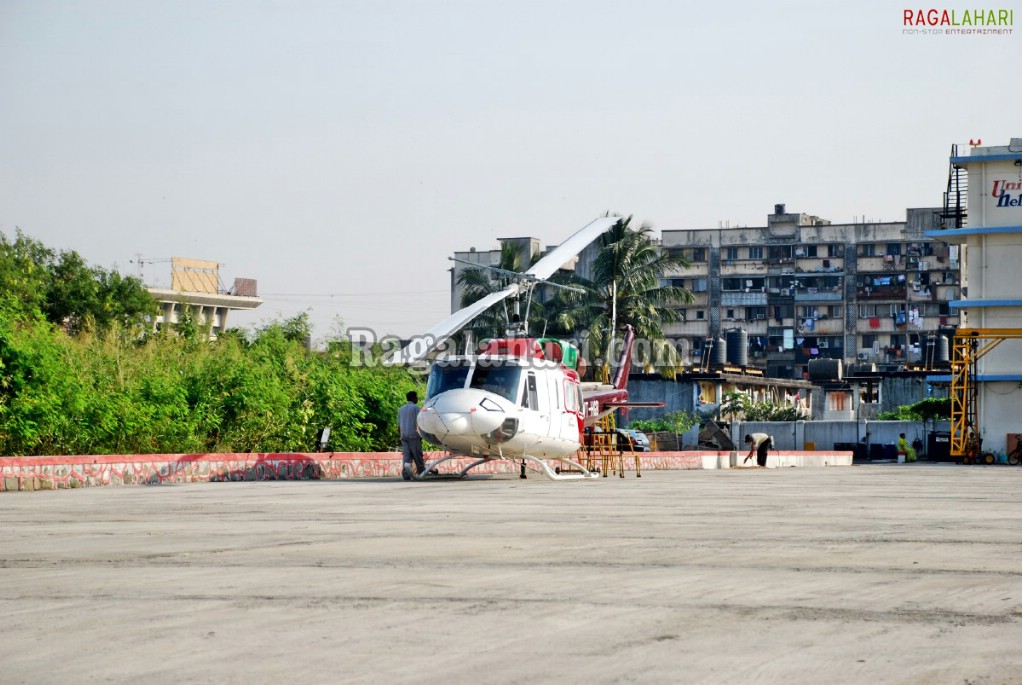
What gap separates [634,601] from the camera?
7055 millimetres

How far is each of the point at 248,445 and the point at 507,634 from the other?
919 inches

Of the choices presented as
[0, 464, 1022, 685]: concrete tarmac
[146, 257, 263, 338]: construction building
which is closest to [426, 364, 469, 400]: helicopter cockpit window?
[0, 464, 1022, 685]: concrete tarmac

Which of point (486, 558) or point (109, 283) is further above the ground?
point (109, 283)

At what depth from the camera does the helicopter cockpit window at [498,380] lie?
75.5 feet

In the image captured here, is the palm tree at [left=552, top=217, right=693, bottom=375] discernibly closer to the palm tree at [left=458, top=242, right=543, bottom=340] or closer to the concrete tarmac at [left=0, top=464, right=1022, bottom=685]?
the palm tree at [left=458, top=242, right=543, bottom=340]

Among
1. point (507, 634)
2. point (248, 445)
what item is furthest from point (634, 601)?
point (248, 445)

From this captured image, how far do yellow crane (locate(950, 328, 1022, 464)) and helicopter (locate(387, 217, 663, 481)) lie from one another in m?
28.2

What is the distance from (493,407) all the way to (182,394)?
718 cm

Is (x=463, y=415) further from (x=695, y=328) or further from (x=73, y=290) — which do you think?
(x=695, y=328)

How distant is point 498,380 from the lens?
76.1 feet

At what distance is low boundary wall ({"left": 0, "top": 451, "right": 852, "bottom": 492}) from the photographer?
68.7 feet

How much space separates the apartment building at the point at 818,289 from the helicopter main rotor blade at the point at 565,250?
9675 cm

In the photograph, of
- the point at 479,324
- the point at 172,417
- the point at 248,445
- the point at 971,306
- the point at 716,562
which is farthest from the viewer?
the point at 479,324

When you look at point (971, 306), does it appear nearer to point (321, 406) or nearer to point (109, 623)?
point (321, 406)
